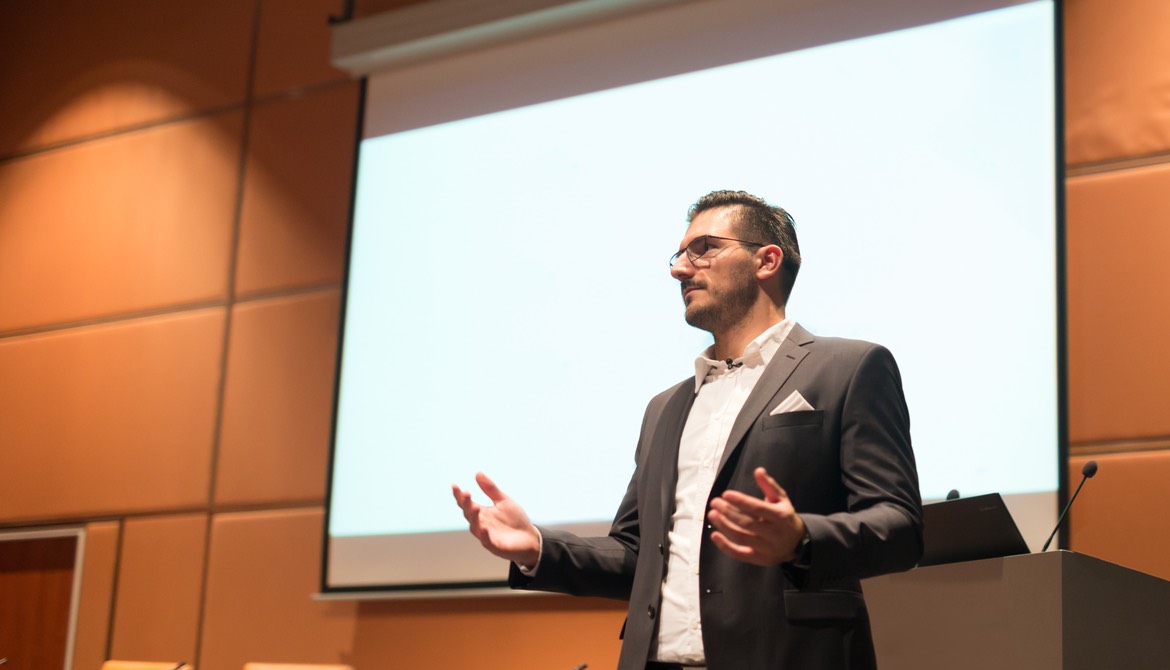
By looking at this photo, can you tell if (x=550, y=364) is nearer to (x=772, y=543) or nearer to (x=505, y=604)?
(x=505, y=604)

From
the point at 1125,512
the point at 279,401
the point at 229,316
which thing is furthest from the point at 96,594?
the point at 1125,512

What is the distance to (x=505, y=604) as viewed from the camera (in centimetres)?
416

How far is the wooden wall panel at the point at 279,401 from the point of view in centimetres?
473

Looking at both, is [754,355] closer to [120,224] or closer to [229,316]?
[229,316]

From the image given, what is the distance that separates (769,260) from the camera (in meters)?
2.38

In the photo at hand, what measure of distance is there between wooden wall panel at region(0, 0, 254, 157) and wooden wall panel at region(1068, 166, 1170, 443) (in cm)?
357

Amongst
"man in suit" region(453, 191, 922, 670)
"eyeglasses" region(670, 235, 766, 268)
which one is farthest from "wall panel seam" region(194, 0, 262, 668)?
"eyeglasses" region(670, 235, 766, 268)

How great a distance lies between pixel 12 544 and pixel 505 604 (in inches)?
99.9

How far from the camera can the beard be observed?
7.64 feet

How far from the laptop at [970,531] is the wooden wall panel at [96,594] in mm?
3819

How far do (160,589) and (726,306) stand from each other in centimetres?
340

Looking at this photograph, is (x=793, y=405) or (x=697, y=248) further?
(x=697, y=248)

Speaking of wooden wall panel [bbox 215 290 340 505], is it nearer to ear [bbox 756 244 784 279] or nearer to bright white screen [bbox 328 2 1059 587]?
bright white screen [bbox 328 2 1059 587]

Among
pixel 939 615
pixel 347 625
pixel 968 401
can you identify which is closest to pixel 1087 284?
pixel 968 401
